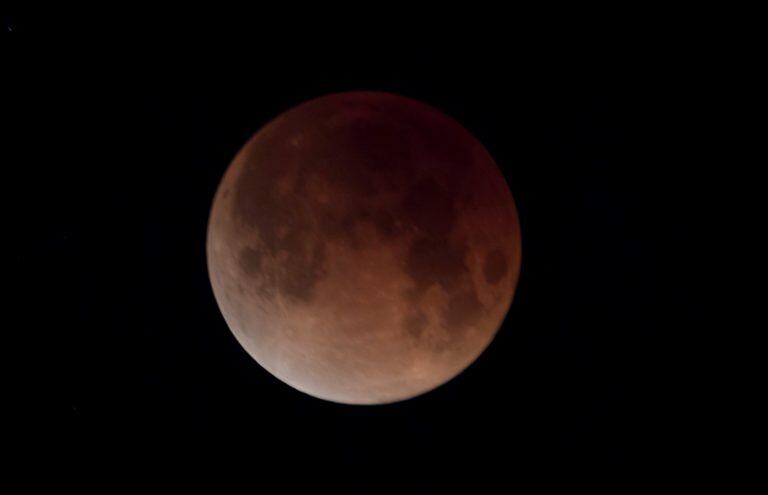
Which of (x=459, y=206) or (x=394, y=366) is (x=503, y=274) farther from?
(x=394, y=366)

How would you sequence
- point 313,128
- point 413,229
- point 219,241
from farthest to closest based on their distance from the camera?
1. point 219,241
2. point 313,128
3. point 413,229

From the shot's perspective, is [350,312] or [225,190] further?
[225,190]

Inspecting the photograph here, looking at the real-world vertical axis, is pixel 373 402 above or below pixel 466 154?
below

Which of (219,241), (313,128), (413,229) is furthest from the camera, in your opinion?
(219,241)

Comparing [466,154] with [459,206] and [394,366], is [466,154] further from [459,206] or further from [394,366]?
[394,366]

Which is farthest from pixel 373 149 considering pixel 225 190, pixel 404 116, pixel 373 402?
pixel 373 402

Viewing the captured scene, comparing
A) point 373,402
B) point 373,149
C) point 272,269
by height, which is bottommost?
point 373,402
